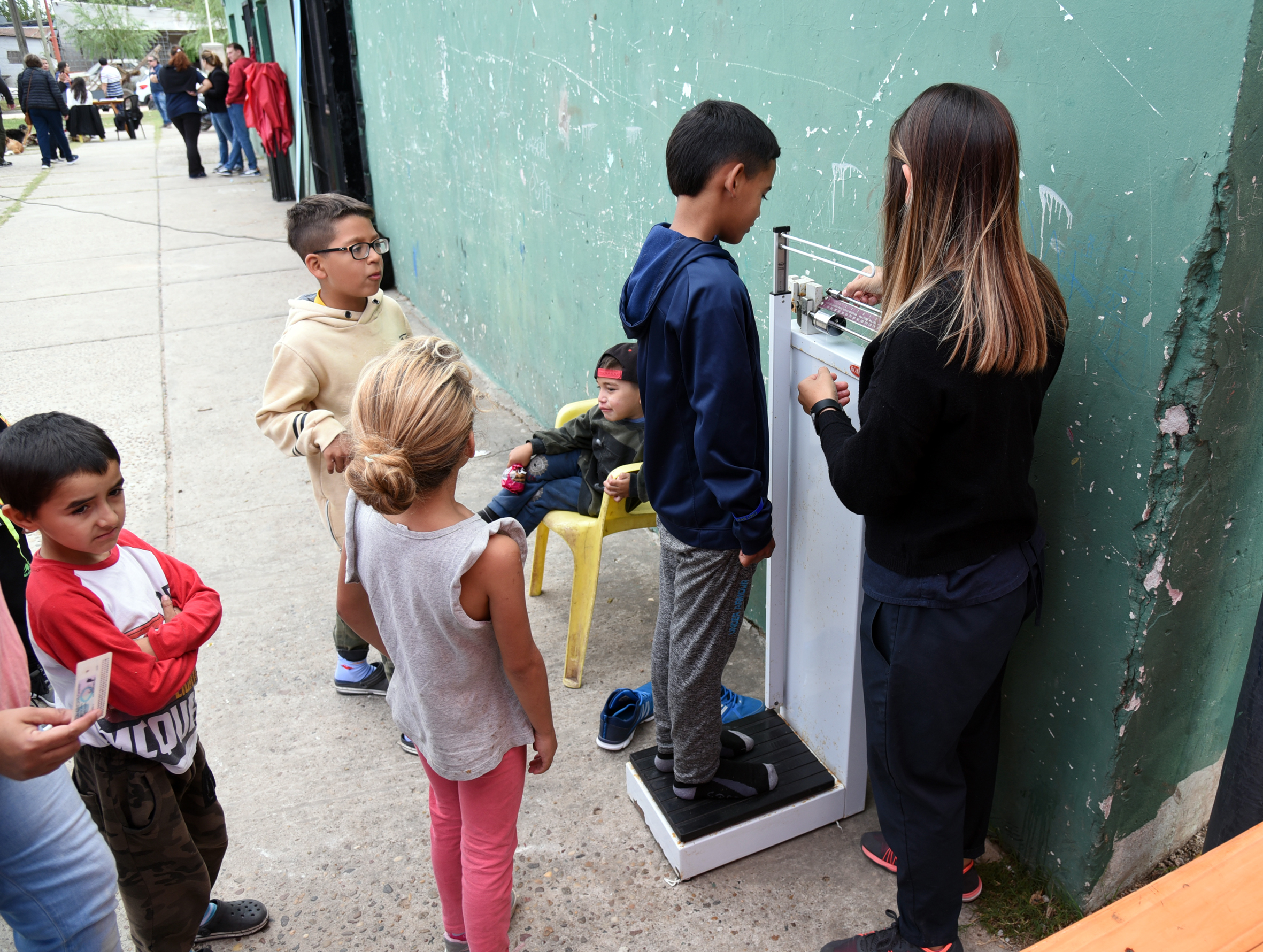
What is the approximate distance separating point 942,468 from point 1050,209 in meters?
0.61

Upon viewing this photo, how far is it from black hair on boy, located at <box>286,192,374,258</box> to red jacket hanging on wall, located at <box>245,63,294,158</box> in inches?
346

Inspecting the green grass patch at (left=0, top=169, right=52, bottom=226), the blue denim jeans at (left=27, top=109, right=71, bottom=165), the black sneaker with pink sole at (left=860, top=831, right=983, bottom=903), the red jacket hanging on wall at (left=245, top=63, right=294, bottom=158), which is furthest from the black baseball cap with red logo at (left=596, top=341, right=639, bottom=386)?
the blue denim jeans at (left=27, top=109, right=71, bottom=165)

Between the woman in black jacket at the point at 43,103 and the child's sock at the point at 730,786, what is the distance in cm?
1974

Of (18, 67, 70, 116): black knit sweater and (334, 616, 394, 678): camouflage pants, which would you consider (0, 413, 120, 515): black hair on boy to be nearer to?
(334, 616, 394, 678): camouflage pants

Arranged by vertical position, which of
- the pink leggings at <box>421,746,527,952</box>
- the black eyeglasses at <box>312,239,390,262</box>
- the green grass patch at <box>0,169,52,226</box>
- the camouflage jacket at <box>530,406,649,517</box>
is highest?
the black eyeglasses at <box>312,239,390,262</box>

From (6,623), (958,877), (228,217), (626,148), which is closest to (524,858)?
(958,877)

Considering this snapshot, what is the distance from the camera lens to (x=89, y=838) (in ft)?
5.13

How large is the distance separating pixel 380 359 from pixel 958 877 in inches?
61.4

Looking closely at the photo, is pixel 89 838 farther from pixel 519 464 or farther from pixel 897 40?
pixel 897 40

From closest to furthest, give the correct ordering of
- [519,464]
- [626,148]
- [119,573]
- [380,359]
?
[380,359] → [119,573] → [519,464] → [626,148]

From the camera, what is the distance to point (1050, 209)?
1.81 m

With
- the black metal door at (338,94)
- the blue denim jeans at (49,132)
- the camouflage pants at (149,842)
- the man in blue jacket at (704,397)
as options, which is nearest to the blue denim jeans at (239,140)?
the blue denim jeans at (49,132)

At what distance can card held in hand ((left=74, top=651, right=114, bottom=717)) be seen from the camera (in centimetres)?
153

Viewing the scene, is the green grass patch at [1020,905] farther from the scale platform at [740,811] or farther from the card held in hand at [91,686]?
the card held in hand at [91,686]
